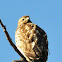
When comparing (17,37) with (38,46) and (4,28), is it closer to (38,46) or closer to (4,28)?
(38,46)

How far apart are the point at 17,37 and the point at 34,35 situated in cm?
79

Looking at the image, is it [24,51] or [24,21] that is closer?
[24,51]

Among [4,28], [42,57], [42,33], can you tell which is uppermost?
[4,28]

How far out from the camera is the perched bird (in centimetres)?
632

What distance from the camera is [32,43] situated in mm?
6484

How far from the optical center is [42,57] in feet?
20.5

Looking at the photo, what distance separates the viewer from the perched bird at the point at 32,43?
6.32m

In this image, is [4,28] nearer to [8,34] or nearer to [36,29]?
[8,34]

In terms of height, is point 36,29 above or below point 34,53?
above

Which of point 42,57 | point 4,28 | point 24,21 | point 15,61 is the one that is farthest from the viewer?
point 24,21

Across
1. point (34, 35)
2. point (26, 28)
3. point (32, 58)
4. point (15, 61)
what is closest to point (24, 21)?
point (26, 28)

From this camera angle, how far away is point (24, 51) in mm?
6609

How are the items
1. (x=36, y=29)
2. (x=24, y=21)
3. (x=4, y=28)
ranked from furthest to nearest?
(x=24, y=21) → (x=36, y=29) → (x=4, y=28)

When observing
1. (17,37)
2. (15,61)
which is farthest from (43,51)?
(15,61)
